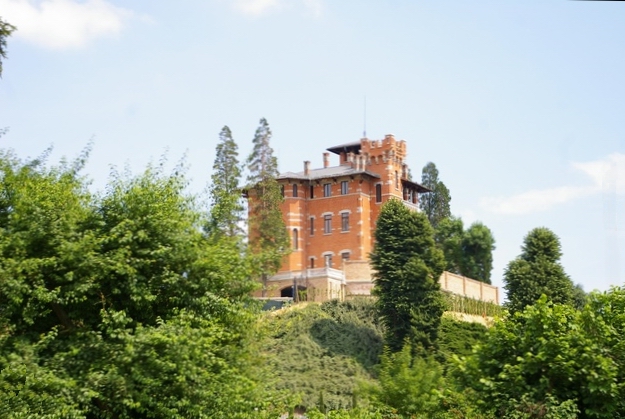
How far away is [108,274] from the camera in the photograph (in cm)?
1717

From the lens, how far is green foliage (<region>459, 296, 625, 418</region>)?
60.8 feet

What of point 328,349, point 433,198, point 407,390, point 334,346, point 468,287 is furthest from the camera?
point 433,198

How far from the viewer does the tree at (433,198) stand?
72.4 metres

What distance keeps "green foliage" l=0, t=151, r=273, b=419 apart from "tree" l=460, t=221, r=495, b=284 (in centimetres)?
4818

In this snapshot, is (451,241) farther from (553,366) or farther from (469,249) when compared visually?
A: (553,366)

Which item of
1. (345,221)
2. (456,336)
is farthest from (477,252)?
(456,336)

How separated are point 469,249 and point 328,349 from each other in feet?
77.4

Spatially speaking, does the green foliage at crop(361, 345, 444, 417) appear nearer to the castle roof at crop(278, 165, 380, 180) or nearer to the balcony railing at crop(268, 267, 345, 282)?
the balcony railing at crop(268, 267, 345, 282)

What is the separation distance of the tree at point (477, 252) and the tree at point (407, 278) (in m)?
19.8

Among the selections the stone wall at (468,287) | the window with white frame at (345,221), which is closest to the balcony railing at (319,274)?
the stone wall at (468,287)

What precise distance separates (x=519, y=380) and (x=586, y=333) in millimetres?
1825

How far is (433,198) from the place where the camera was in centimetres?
7300

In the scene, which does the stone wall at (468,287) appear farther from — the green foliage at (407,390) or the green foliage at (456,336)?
the green foliage at (407,390)

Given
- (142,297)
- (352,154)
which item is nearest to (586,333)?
(142,297)
